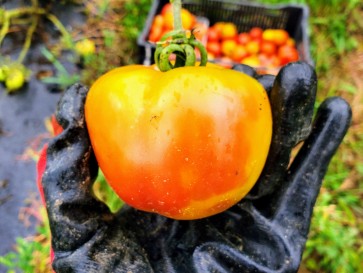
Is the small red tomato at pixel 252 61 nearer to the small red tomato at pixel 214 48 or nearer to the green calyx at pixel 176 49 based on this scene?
the small red tomato at pixel 214 48

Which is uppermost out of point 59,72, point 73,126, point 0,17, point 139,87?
point 139,87

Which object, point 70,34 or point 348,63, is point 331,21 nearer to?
point 348,63

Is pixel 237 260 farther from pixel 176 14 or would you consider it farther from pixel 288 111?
pixel 176 14

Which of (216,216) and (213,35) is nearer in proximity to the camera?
(216,216)

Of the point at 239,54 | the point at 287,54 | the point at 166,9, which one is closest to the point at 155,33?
the point at 166,9

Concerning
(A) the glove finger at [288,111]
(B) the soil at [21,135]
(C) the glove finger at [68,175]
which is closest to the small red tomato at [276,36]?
(B) the soil at [21,135]

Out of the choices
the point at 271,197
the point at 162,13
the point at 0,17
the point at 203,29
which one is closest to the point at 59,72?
the point at 0,17
